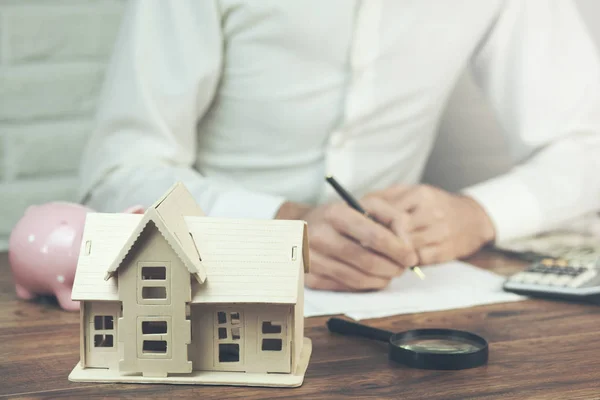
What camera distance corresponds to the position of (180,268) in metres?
0.66

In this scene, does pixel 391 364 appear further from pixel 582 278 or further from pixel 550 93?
pixel 550 93

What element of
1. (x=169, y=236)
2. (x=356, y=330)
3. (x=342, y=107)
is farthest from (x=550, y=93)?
(x=169, y=236)

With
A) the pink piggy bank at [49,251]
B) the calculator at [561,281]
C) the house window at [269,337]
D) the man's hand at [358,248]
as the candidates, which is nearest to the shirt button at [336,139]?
the man's hand at [358,248]

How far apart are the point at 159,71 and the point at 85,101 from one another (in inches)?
9.9

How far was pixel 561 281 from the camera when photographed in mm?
1028

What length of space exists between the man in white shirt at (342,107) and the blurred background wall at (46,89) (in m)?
0.15

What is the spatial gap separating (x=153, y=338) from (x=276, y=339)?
0.35ft

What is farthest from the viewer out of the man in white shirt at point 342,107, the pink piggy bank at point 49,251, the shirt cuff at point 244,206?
the man in white shirt at point 342,107

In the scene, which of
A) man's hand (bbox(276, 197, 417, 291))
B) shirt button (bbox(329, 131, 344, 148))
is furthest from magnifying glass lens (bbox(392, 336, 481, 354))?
shirt button (bbox(329, 131, 344, 148))

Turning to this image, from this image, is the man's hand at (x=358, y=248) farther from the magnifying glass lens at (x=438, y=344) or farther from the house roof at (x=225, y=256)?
the house roof at (x=225, y=256)

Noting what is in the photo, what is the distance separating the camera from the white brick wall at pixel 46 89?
1.44m

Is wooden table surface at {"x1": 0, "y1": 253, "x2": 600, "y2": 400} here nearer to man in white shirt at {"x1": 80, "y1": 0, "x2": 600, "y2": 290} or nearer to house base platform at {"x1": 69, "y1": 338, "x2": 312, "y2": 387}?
house base platform at {"x1": 69, "y1": 338, "x2": 312, "y2": 387}

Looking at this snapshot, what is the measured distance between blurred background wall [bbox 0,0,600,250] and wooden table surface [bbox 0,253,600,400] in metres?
0.54

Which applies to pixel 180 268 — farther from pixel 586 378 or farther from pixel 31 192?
pixel 31 192
